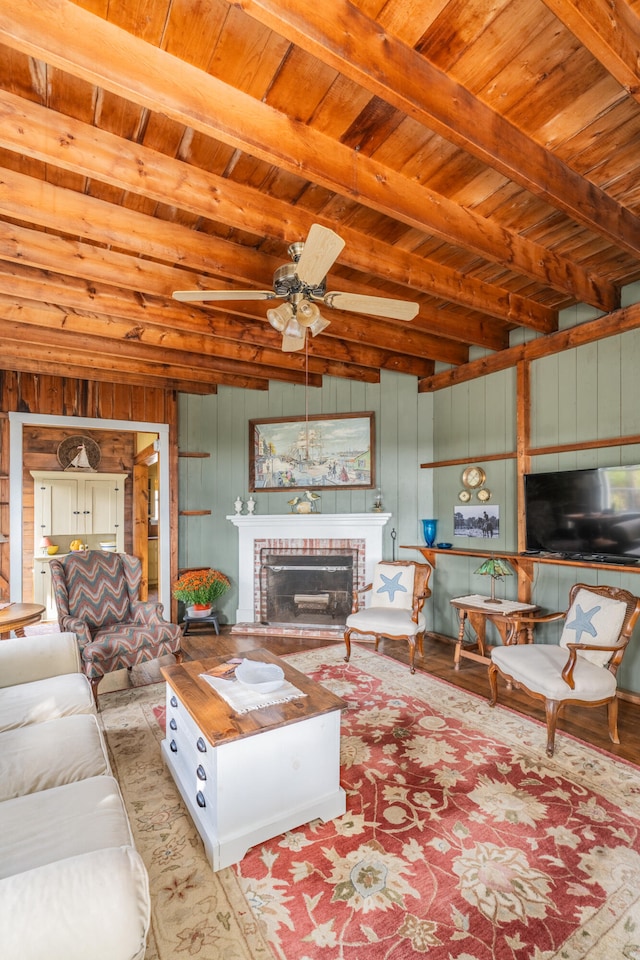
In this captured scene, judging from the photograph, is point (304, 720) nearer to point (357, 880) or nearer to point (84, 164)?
point (357, 880)

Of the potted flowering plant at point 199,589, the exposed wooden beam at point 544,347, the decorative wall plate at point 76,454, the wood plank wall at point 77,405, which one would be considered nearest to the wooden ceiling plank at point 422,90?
the exposed wooden beam at point 544,347

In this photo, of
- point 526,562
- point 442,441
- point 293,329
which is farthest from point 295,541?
point 293,329

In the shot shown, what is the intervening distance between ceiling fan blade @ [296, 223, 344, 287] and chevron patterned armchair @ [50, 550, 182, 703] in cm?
274

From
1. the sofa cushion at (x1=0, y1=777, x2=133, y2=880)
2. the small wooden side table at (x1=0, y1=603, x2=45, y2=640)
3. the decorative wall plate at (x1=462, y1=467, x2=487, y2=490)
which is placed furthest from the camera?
the decorative wall plate at (x1=462, y1=467, x2=487, y2=490)

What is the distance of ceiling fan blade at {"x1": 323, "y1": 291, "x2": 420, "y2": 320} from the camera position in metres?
2.31

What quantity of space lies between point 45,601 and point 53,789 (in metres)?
5.18

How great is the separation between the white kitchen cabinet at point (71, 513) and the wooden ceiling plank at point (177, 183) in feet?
17.8

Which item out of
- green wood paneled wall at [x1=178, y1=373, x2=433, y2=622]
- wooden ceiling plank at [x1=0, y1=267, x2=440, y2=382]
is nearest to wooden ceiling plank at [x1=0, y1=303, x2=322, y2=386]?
wooden ceiling plank at [x1=0, y1=267, x2=440, y2=382]

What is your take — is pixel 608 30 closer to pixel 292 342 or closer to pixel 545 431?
pixel 292 342

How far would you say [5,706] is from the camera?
2225 mm

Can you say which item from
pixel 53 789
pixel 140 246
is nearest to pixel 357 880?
pixel 53 789

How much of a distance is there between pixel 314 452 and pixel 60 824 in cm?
430

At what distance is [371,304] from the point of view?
2.38 meters

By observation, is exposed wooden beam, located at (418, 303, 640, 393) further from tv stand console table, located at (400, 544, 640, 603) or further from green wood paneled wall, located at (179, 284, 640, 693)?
tv stand console table, located at (400, 544, 640, 603)
